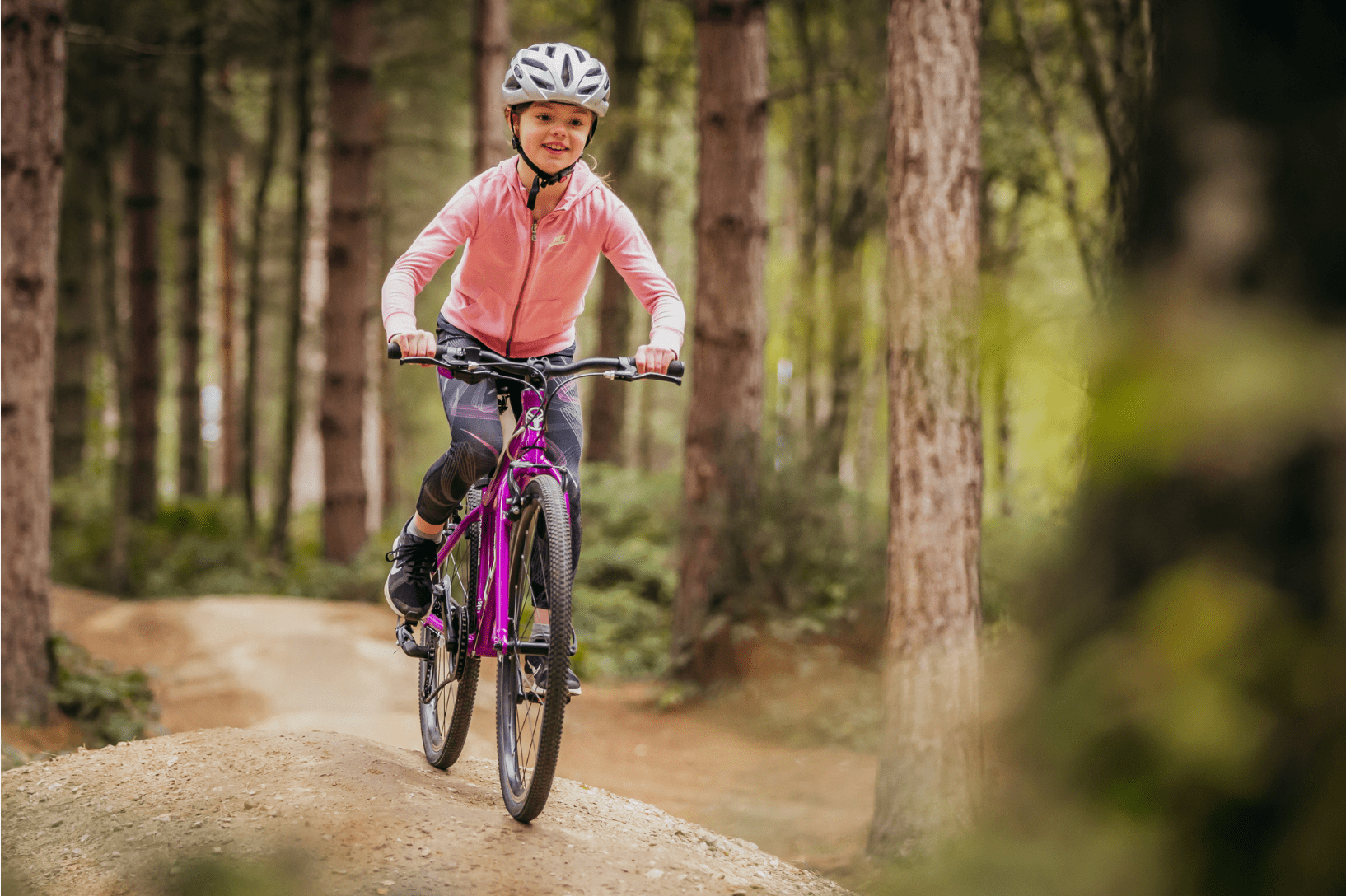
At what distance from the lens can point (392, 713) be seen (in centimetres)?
822

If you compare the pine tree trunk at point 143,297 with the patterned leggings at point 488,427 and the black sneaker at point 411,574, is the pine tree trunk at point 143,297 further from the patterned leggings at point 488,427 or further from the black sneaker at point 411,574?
the patterned leggings at point 488,427

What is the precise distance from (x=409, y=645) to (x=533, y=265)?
1994 millimetres

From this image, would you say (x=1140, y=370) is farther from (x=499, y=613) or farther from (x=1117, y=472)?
(x=499, y=613)

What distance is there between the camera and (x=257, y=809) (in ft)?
12.5

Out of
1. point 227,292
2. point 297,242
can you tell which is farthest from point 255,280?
point 227,292

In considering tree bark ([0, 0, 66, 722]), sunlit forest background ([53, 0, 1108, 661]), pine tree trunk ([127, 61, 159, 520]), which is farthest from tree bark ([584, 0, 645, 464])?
tree bark ([0, 0, 66, 722])

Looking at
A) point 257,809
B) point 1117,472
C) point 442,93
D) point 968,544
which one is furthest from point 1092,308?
point 442,93

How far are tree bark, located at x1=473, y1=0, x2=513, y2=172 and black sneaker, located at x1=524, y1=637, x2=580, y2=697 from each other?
867cm

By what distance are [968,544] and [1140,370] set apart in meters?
4.88

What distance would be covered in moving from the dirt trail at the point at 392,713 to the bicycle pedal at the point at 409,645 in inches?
41.9

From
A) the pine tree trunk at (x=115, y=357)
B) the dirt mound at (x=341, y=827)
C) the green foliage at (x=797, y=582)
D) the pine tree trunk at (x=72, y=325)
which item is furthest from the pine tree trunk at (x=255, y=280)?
the dirt mound at (x=341, y=827)

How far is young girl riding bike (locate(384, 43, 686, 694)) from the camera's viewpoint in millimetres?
3984

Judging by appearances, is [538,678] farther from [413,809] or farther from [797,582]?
[797,582]

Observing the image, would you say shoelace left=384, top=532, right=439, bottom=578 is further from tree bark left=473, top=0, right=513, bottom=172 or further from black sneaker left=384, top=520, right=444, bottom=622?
tree bark left=473, top=0, right=513, bottom=172
